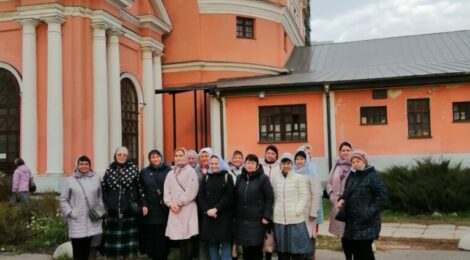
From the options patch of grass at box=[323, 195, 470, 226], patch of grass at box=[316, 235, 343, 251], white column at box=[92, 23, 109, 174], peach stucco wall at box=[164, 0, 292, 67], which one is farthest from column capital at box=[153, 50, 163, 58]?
patch of grass at box=[316, 235, 343, 251]

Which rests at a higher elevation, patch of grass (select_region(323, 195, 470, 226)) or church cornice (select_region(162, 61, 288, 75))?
church cornice (select_region(162, 61, 288, 75))

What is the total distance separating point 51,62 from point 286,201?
11.5 m

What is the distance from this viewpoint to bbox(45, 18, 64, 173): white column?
621 inches

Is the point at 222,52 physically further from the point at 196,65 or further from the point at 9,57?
the point at 9,57

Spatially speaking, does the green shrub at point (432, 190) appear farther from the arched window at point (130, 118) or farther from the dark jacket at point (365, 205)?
the arched window at point (130, 118)

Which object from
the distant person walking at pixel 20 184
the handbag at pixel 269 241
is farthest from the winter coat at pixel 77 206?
the distant person walking at pixel 20 184

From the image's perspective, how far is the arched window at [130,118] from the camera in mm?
19844

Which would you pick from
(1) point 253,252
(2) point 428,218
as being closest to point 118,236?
(1) point 253,252

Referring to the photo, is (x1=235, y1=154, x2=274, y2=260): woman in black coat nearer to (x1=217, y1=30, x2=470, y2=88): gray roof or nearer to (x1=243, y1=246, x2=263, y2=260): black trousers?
(x1=243, y1=246, x2=263, y2=260): black trousers

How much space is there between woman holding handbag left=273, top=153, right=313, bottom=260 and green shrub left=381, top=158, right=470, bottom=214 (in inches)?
272

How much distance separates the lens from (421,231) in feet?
35.6

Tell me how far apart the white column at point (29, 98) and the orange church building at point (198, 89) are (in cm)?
4

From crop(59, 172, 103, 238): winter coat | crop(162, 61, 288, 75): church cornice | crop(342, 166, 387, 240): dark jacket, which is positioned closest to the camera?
crop(342, 166, 387, 240): dark jacket

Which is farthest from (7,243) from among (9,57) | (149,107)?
(149,107)
